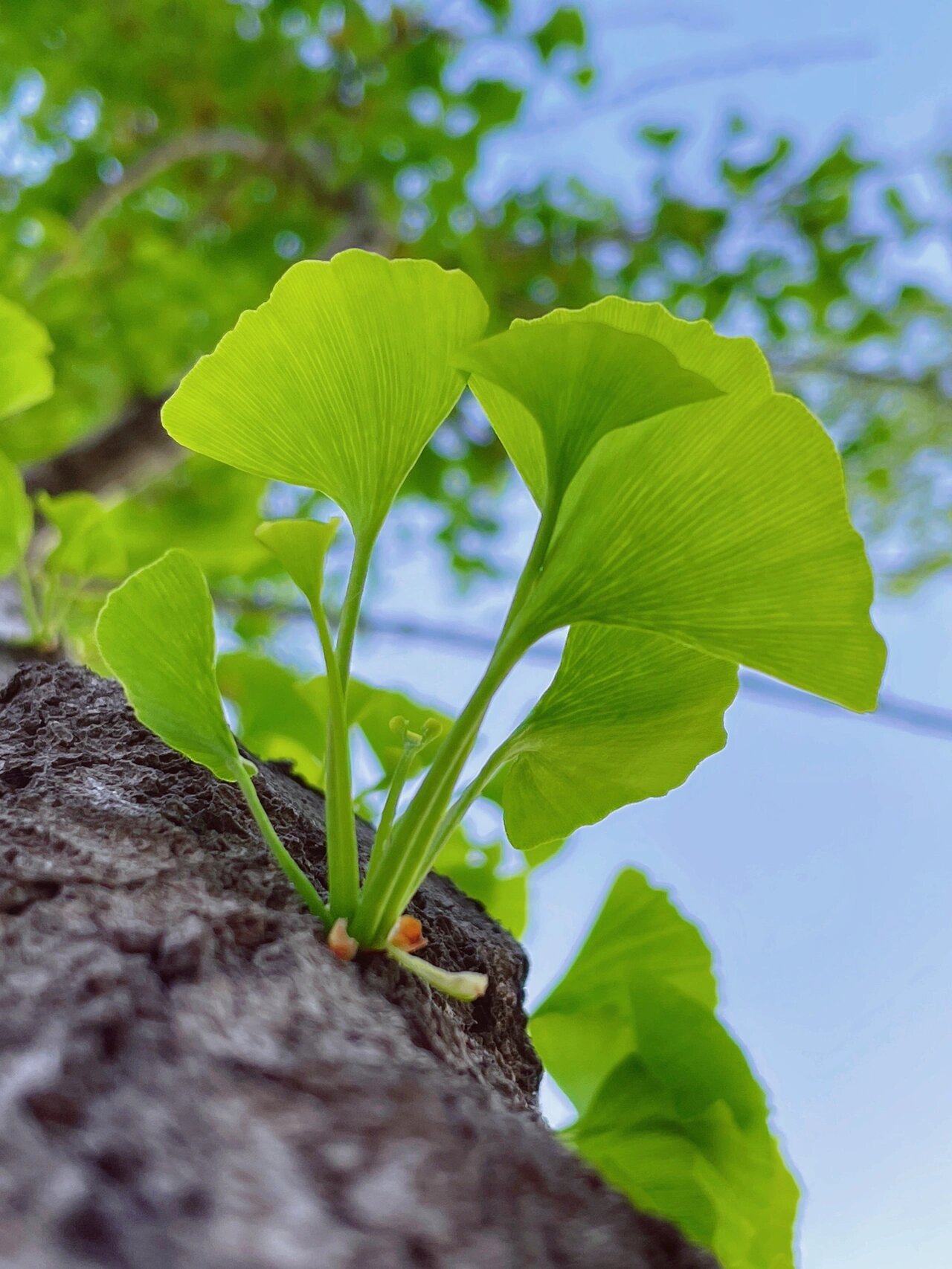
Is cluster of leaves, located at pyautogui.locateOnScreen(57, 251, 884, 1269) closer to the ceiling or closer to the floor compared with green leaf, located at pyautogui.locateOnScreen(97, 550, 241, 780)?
closer to the ceiling

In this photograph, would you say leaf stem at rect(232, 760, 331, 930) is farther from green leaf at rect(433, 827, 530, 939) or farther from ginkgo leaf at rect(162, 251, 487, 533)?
green leaf at rect(433, 827, 530, 939)

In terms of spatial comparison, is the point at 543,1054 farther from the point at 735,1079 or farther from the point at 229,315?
the point at 229,315

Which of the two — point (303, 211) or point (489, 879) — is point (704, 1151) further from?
point (303, 211)

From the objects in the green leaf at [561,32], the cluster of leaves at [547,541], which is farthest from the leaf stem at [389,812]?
the green leaf at [561,32]

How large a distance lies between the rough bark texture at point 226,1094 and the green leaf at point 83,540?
1.21 ft

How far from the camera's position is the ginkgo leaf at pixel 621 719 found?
246mm

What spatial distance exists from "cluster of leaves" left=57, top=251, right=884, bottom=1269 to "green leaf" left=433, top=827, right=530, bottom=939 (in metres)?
0.19

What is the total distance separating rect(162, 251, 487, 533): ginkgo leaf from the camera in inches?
8.4

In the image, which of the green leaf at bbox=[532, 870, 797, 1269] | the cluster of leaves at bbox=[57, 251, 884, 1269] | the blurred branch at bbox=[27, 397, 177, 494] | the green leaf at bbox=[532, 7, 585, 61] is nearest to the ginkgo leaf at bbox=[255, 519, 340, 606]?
the cluster of leaves at bbox=[57, 251, 884, 1269]

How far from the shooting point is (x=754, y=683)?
879mm

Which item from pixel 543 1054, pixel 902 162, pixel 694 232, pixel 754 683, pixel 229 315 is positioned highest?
pixel 902 162

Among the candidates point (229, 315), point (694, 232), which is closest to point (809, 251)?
point (694, 232)

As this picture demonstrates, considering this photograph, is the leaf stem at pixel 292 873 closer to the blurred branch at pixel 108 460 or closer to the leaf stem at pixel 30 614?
the leaf stem at pixel 30 614

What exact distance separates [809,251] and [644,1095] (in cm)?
163
